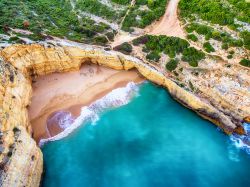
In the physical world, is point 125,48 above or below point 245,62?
below

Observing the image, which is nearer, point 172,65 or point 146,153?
point 146,153

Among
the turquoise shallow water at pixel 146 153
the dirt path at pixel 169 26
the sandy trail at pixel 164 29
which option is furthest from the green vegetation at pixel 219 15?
the turquoise shallow water at pixel 146 153

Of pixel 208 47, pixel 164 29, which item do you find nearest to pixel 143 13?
pixel 164 29

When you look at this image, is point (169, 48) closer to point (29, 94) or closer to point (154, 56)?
point (154, 56)

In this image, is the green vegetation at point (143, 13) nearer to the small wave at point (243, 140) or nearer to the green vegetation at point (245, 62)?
the green vegetation at point (245, 62)

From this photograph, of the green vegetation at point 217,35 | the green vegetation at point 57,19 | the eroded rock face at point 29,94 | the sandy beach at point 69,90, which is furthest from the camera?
the green vegetation at point 57,19
